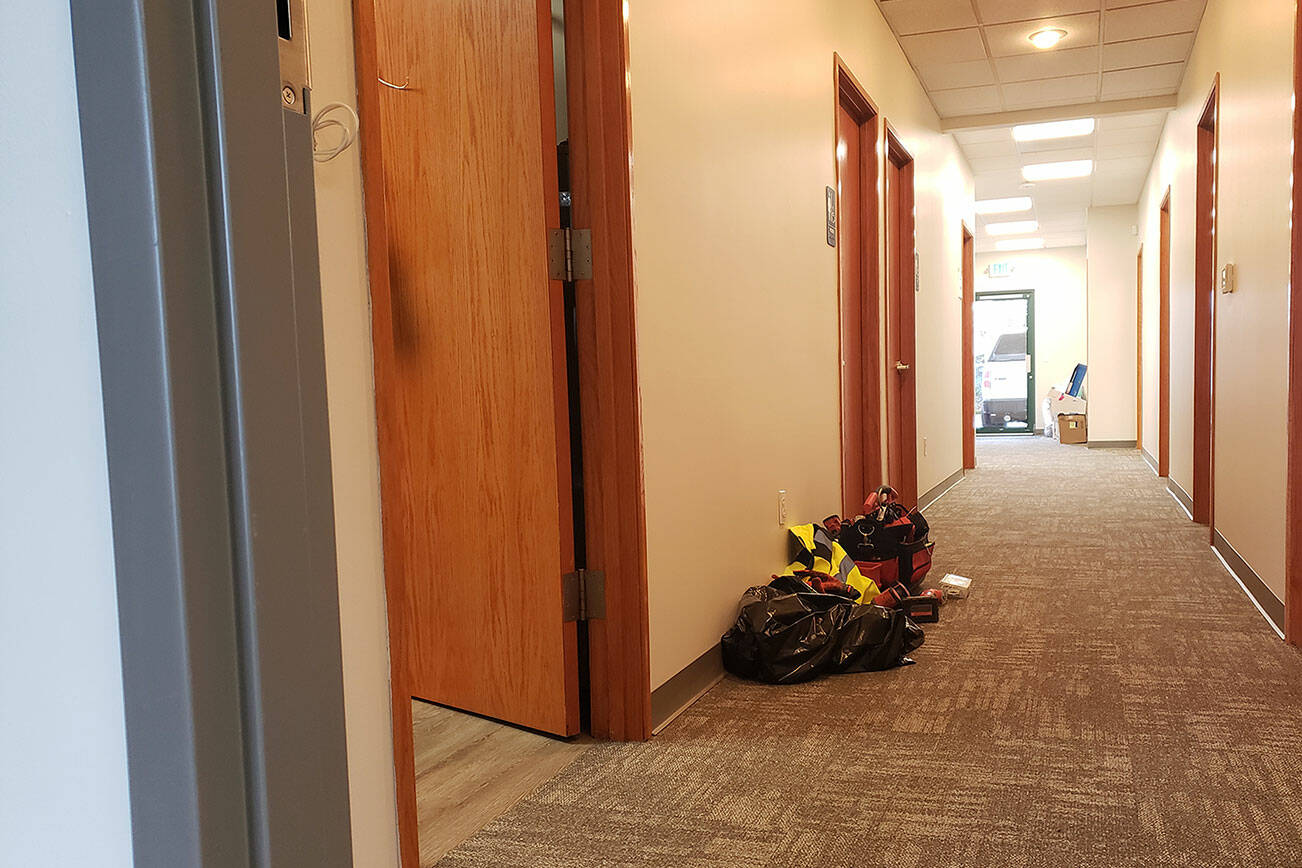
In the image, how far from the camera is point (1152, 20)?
16.8 ft

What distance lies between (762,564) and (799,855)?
4.85ft

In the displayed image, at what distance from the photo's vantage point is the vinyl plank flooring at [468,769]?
1915mm

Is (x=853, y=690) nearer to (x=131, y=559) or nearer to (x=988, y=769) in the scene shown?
(x=988, y=769)

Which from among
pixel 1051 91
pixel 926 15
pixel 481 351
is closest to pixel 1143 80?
pixel 1051 91

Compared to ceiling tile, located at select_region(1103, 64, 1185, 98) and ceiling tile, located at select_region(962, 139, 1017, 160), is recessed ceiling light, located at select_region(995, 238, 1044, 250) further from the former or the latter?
ceiling tile, located at select_region(1103, 64, 1185, 98)

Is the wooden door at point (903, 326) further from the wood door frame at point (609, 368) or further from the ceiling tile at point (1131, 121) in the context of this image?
the wood door frame at point (609, 368)

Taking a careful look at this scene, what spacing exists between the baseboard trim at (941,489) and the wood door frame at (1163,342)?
148cm

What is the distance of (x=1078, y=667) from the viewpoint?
2.80 m

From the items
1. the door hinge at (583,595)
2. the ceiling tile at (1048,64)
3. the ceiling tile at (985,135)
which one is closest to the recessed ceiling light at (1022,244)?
the ceiling tile at (985,135)

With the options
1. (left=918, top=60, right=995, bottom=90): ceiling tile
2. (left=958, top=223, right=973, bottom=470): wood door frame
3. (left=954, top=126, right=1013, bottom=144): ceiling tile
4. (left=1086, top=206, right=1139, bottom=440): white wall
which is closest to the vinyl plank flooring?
(left=918, top=60, right=995, bottom=90): ceiling tile

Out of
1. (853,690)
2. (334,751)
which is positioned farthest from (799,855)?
(334,751)

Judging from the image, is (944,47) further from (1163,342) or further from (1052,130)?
(1163,342)

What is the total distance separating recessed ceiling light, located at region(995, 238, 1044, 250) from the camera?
1328cm

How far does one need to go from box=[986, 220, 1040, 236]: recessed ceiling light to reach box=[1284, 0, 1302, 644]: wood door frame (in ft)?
31.0
